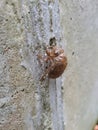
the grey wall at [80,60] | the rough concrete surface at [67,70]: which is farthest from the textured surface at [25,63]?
the grey wall at [80,60]

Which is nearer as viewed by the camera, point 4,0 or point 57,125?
point 4,0

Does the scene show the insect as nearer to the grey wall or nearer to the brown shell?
the brown shell

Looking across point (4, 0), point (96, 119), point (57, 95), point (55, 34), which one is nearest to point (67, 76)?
point (57, 95)

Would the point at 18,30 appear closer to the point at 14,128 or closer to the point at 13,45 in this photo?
the point at 13,45

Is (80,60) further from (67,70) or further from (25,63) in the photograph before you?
(25,63)

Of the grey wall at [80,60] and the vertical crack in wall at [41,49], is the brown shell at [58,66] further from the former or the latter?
the grey wall at [80,60]

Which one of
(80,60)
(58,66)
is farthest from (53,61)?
(80,60)
